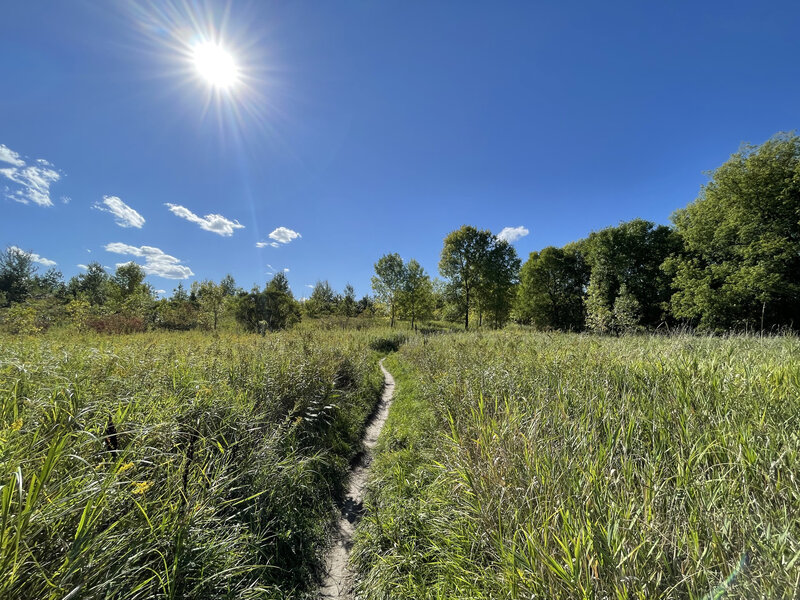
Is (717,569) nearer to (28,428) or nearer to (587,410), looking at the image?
(587,410)

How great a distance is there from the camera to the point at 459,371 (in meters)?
5.71

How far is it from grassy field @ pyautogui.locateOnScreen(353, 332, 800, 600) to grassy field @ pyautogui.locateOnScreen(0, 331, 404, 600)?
1048 millimetres

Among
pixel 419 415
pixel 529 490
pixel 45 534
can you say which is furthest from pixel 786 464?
pixel 419 415

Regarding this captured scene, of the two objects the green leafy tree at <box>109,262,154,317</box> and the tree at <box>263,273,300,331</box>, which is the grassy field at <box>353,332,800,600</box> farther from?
the green leafy tree at <box>109,262,154,317</box>

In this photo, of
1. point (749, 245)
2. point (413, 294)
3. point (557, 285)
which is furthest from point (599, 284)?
point (413, 294)

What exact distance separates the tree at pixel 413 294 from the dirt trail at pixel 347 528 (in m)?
23.3

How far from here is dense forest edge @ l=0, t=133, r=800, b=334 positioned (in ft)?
51.0

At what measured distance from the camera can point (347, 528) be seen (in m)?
3.69

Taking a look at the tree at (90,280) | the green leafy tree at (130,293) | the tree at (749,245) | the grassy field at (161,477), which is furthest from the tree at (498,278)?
the tree at (90,280)

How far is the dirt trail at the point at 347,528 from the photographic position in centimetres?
287

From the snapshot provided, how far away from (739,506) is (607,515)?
27.0 inches

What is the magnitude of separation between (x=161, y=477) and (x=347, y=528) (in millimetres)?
2472

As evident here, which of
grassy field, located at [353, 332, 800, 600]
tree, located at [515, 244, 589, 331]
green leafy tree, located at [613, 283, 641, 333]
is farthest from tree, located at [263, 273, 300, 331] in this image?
tree, located at [515, 244, 589, 331]

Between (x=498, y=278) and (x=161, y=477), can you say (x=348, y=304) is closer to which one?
(x=498, y=278)
